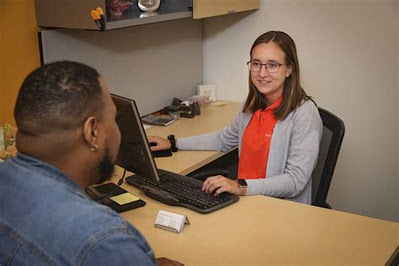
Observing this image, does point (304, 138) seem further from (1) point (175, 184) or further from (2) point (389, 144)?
(2) point (389, 144)

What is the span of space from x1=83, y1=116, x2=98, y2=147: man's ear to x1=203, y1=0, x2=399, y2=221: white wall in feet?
7.03

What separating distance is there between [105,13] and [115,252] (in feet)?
4.61

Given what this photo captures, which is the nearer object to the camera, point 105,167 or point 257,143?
point 105,167

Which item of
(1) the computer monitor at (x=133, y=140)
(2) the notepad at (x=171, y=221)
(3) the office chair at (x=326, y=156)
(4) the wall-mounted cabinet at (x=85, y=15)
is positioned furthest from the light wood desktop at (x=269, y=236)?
(4) the wall-mounted cabinet at (x=85, y=15)

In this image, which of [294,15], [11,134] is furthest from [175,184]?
[294,15]

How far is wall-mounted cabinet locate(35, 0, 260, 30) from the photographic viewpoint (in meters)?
2.23

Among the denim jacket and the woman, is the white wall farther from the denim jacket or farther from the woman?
the denim jacket

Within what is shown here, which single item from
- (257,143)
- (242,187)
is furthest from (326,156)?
(242,187)

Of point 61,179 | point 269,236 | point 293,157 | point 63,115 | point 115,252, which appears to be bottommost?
point 269,236

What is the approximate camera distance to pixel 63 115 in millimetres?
1073

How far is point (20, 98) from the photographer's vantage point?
1112mm

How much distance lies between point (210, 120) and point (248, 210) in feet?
4.04

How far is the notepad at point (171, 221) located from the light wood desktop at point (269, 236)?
2cm

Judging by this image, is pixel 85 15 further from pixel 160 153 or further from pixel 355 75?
pixel 355 75
